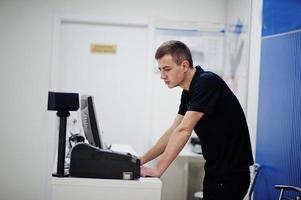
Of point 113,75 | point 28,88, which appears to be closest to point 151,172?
point 113,75

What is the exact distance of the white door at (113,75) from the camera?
4.16m

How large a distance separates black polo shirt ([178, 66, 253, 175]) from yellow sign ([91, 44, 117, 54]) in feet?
7.84

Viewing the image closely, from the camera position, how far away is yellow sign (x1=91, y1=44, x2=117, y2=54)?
4.18 meters

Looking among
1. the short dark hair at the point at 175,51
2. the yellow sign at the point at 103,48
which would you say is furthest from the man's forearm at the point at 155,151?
the yellow sign at the point at 103,48

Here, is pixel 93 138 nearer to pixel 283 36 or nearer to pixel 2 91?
pixel 283 36

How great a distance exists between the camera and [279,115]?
2887 millimetres

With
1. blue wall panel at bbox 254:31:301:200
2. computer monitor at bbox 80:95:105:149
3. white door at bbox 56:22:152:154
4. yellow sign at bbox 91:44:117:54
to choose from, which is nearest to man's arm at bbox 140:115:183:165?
computer monitor at bbox 80:95:105:149

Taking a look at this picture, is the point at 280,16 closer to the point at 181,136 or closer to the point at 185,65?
the point at 185,65

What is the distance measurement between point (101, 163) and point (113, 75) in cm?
247

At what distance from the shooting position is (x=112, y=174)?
5.98ft

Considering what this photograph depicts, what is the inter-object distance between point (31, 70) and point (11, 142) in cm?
77

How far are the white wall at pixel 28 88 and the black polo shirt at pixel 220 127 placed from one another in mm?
2486

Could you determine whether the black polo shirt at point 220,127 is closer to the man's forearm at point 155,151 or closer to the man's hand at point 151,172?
the man's hand at point 151,172

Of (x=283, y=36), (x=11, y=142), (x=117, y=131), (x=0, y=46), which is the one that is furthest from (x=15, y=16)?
(x=283, y=36)
